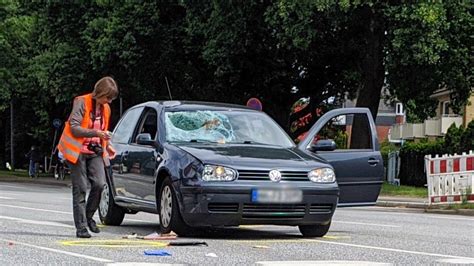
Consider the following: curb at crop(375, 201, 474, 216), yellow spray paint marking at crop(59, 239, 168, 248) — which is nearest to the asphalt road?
yellow spray paint marking at crop(59, 239, 168, 248)

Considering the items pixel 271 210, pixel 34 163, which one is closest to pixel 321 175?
pixel 271 210

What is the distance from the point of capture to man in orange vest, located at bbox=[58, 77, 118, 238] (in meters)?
10.4

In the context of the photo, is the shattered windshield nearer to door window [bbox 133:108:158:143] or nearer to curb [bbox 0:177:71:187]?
door window [bbox 133:108:158:143]

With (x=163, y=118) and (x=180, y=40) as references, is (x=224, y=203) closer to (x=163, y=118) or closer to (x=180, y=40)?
(x=163, y=118)

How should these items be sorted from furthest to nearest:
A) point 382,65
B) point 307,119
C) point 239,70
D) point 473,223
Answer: point 307,119 → point 239,70 → point 382,65 → point 473,223

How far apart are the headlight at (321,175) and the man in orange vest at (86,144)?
7.65ft

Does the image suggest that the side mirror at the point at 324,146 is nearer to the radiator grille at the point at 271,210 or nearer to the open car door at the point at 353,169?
the open car door at the point at 353,169

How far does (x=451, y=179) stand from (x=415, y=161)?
1972 centimetres

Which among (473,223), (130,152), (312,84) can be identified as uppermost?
(312,84)

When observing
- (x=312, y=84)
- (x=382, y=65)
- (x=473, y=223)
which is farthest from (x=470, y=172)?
(x=312, y=84)

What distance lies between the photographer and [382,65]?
104ft

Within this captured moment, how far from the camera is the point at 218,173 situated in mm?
10102

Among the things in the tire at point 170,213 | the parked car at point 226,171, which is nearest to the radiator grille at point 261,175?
the parked car at point 226,171

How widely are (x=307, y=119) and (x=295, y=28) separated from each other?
17.5m
